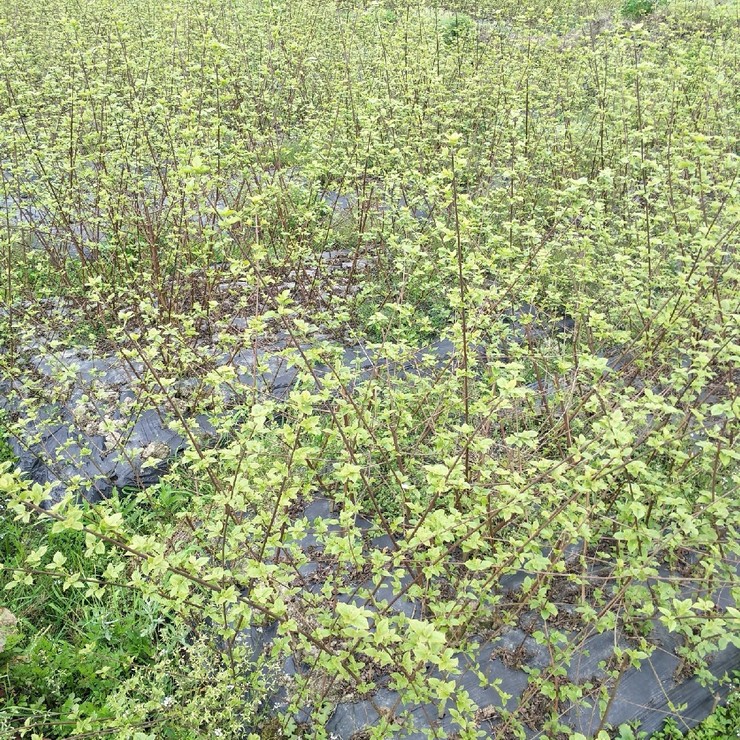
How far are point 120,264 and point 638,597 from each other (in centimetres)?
455

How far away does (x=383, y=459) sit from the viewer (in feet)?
9.91

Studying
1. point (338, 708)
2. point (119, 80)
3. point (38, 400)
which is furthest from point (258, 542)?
point (119, 80)

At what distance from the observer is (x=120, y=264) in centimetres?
520

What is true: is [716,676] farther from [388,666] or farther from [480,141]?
[480,141]

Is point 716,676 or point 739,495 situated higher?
point 739,495

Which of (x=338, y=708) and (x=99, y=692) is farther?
(x=99, y=692)

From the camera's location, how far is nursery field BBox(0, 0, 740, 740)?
2.28 m

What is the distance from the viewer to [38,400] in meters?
4.16

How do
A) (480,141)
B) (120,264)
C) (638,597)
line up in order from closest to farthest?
(638,597)
(120,264)
(480,141)

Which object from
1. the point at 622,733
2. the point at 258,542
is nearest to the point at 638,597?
the point at 622,733

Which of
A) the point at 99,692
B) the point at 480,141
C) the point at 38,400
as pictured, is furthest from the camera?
the point at 480,141

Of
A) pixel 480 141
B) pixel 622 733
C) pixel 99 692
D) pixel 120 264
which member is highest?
pixel 480 141

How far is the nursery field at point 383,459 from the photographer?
2.28 meters

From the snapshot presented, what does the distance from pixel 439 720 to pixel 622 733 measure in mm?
727
